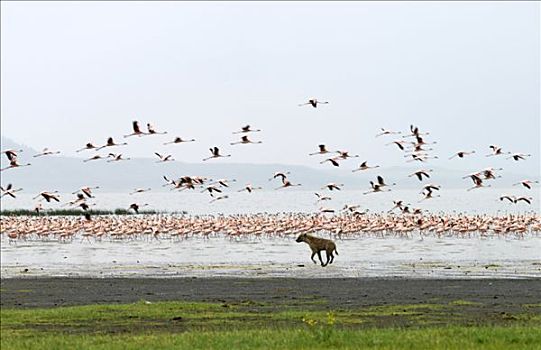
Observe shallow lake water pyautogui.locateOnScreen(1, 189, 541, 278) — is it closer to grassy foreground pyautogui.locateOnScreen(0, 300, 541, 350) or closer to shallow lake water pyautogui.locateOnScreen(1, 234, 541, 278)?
shallow lake water pyautogui.locateOnScreen(1, 234, 541, 278)

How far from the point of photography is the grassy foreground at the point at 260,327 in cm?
1752

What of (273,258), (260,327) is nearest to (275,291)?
(260,327)

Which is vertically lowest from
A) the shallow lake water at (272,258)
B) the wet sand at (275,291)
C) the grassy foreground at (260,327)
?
the grassy foreground at (260,327)

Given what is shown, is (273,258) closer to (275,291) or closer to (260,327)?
(275,291)

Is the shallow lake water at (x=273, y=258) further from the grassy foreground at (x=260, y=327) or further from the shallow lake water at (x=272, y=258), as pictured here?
the grassy foreground at (x=260, y=327)

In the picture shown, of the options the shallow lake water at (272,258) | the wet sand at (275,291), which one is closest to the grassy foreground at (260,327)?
the wet sand at (275,291)

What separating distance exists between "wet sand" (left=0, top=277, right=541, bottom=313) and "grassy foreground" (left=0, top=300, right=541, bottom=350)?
4.28 ft

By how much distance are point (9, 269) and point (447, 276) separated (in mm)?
17017

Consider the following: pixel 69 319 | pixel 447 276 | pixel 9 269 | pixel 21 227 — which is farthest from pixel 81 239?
pixel 69 319

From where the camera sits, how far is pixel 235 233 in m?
66.4

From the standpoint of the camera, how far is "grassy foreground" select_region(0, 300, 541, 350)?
17.5 meters

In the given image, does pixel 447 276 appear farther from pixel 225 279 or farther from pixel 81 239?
pixel 81 239

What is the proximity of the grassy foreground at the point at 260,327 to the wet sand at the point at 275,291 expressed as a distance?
1305 mm

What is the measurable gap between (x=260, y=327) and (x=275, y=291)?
355 inches
